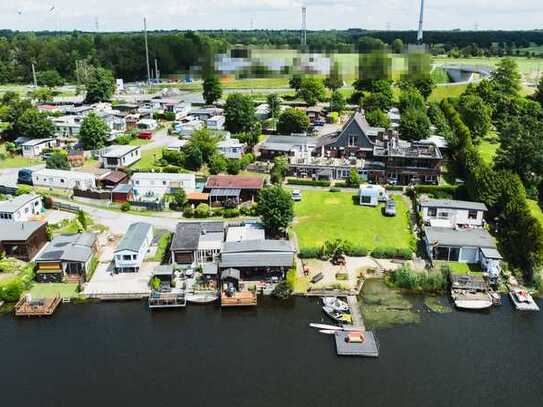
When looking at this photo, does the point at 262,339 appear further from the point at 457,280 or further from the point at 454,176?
the point at 454,176

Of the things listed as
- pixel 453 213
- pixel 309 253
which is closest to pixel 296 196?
pixel 309 253

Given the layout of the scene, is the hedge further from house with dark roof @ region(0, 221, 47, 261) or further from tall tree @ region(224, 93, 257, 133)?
house with dark roof @ region(0, 221, 47, 261)

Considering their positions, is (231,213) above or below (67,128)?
below

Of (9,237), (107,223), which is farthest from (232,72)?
(9,237)

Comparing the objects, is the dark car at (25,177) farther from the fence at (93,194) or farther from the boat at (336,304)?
the boat at (336,304)

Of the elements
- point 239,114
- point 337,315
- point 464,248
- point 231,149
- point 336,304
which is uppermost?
point 239,114

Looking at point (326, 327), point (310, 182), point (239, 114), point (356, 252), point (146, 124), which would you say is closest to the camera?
point (326, 327)

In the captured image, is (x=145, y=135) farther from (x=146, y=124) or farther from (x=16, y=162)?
(x=16, y=162)
